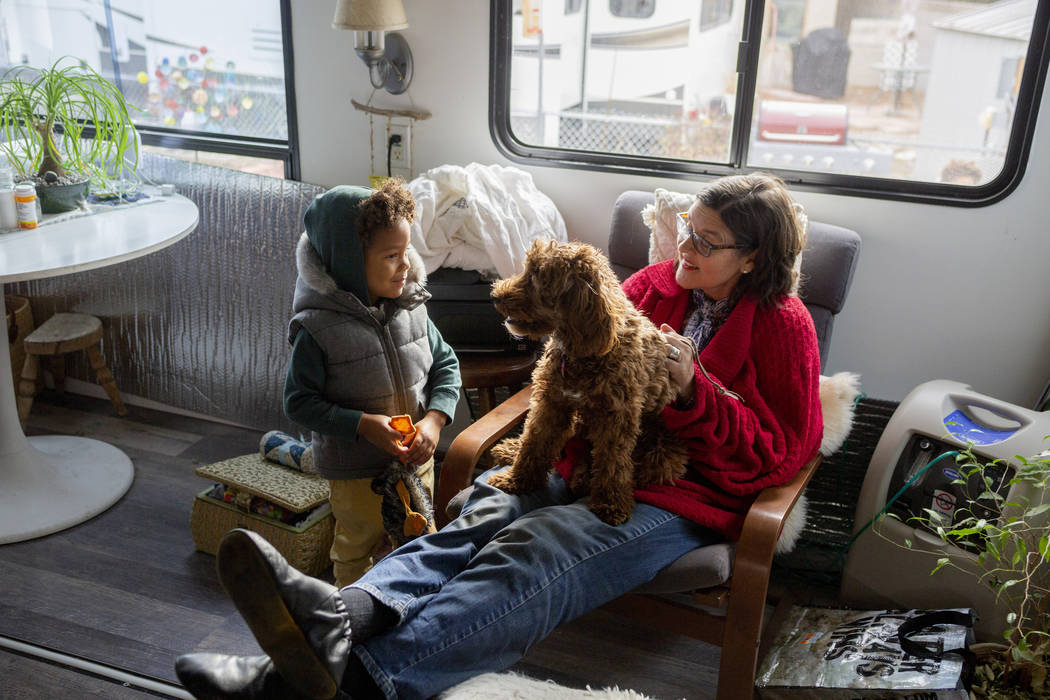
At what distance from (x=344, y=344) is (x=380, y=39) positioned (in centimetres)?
134

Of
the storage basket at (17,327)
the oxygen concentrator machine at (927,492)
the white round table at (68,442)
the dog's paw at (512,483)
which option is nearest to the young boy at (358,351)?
the dog's paw at (512,483)

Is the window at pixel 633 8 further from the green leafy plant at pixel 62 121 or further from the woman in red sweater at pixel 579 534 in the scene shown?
the green leafy plant at pixel 62 121

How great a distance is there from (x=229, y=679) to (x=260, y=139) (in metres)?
2.29

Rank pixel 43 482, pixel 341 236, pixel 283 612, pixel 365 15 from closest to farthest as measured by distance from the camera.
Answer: pixel 283 612
pixel 341 236
pixel 365 15
pixel 43 482

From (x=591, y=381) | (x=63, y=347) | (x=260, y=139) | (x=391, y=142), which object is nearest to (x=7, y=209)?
(x=63, y=347)

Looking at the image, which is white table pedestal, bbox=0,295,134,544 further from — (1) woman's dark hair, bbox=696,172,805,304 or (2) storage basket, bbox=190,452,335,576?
(1) woman's dark hair, bbox=696,172,805,304

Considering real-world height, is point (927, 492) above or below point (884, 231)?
below

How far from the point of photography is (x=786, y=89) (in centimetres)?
254

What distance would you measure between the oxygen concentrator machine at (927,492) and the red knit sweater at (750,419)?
40 cm

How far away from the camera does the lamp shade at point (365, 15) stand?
261 centimetres

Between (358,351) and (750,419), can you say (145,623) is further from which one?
(750,419)

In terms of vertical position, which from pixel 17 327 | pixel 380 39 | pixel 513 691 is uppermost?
pixel 380 39

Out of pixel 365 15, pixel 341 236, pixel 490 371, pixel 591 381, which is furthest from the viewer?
pixel 365 15

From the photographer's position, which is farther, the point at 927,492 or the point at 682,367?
the point at 927,492
